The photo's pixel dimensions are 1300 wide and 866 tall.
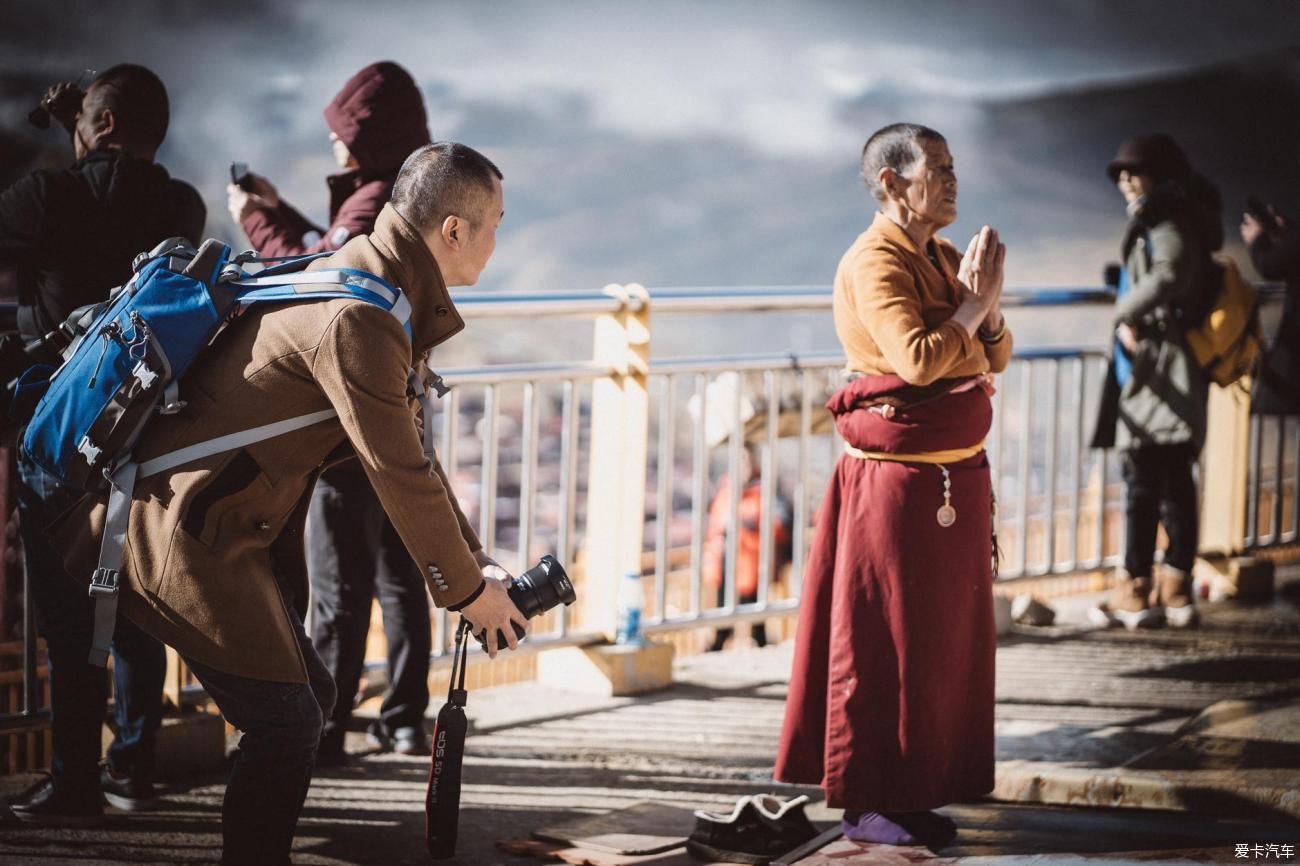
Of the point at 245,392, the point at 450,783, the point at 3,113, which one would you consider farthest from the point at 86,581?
the point at 3,113

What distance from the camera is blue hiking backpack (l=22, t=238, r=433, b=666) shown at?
256 cm

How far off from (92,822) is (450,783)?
4.68 feet

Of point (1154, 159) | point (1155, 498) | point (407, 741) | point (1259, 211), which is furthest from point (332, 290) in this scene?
point (1259, 211)

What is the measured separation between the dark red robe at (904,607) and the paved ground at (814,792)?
0.20 metres

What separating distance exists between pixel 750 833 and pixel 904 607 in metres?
0.68

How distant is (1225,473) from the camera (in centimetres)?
737

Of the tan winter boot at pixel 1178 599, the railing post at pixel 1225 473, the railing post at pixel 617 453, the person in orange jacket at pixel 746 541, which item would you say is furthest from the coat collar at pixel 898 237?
the railing post at pixel 1225 473

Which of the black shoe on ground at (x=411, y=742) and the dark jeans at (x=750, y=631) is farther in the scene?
the dark jeans at (x=750, y=631)

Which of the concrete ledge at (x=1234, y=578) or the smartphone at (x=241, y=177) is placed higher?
the smartphone at (x=241, y=177)

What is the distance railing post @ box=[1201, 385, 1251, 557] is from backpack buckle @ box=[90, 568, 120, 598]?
233 inches

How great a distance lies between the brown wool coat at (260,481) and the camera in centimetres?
252

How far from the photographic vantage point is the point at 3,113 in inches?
684

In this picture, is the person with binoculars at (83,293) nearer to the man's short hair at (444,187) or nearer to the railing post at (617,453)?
the man's short hair at (444,187)

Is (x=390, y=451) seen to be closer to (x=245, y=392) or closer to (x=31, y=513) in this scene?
(x=245, y=392)
